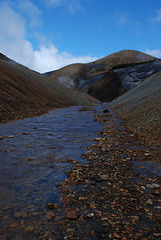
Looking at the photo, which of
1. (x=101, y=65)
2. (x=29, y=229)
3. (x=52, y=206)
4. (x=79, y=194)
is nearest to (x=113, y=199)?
(x=79, y=194)

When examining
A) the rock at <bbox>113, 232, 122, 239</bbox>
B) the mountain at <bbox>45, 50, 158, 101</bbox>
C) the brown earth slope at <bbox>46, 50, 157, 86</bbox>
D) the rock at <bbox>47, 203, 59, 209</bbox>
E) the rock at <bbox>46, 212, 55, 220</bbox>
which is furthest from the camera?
the brown earth slope at <bbox>46, 50, 157, 86</bbox>

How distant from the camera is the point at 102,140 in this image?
27.1ft

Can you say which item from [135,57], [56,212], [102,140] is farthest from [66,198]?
[135,57]

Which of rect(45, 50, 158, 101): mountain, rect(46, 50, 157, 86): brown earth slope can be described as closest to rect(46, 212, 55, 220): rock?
rect(45, 50, 158, 101): mountain

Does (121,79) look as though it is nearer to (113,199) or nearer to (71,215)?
(113,199)

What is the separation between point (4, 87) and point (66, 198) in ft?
63.9

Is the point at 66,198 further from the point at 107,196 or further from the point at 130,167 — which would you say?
the point at 130,167

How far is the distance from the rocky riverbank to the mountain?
6458 centimetres

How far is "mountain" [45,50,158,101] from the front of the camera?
7223cm

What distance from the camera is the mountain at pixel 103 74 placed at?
2844 inches

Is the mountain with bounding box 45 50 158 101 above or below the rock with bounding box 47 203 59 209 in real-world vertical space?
above

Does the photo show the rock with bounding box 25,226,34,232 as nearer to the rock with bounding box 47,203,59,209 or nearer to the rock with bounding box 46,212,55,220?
the rock with bounding box 46,212,55,220

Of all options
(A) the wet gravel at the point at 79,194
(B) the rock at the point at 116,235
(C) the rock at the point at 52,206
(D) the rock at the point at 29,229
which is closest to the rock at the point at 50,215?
(A) the wet gravel at the point at 79,194

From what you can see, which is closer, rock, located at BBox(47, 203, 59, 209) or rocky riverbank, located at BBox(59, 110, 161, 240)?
rocky riverbank, located at BBox(59, 110, 161, 240)
